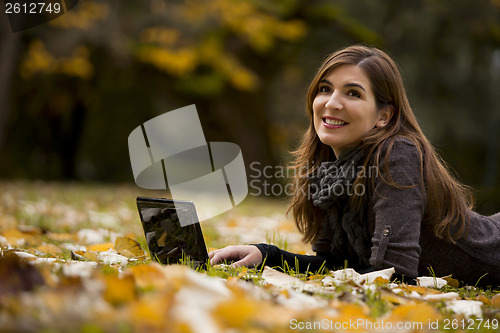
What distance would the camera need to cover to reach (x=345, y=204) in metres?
2.27

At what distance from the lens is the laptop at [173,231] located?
209 cm

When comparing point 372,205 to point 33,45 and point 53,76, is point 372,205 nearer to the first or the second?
point 33,45

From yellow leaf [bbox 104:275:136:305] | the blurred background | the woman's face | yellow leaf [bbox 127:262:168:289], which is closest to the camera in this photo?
yellow leaf [bbox 104:275:136:305]

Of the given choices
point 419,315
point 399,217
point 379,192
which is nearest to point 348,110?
point 379,192

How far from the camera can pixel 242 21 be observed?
10.4 meters

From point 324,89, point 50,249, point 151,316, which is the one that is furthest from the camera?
point 50,249

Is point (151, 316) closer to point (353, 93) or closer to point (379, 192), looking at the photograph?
point (379, 192)

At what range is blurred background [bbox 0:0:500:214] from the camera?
1006 cm

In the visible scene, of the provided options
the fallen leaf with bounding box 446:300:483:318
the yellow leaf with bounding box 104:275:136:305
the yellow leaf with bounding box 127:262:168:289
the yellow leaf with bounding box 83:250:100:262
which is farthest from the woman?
the yellow leaf with bounding box 104:275:136:305

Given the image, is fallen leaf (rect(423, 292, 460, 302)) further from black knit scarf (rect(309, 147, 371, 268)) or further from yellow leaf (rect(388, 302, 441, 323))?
black knit scarf (rect(309, 147, 371, 268))

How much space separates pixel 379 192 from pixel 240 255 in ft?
2.21

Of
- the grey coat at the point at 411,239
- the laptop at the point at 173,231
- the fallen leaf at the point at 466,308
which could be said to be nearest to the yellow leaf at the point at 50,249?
the laptop at the point at 173,231

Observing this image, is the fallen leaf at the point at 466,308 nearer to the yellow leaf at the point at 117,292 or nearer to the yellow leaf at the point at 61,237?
the yellow leaf at the point at 117,292

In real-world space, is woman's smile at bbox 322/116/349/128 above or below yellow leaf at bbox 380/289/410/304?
above
